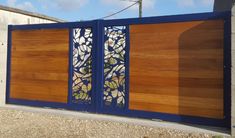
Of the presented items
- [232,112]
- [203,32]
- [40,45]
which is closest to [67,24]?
[40,45]

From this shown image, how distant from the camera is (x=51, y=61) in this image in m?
8.58

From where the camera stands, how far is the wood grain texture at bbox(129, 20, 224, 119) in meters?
6.70

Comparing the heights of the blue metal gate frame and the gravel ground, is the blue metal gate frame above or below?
above

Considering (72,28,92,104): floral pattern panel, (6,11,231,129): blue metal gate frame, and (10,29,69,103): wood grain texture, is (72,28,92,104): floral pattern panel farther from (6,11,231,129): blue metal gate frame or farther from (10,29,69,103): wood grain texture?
(10,29,69,103): wood grain texture

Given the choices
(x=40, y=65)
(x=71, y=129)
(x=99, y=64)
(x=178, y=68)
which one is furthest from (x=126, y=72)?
(x=40, y=65)

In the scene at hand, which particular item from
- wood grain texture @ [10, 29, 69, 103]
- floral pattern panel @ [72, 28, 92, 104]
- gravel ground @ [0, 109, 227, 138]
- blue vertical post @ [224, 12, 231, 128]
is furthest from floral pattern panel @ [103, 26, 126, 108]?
blue vertical post @ [224, 12, 231, 128]

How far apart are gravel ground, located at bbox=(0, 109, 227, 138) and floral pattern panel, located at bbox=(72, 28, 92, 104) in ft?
2.18

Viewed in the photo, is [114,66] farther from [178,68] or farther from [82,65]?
[178,68]

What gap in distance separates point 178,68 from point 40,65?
350cm

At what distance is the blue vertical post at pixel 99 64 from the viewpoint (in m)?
7.86

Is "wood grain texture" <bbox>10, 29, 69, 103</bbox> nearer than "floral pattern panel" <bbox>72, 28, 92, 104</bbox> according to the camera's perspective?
No

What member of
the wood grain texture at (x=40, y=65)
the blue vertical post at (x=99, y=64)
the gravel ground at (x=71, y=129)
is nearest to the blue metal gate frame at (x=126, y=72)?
the blue vertical post at (x=99, y=64)

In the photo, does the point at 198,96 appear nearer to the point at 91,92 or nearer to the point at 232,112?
the point at 232,112

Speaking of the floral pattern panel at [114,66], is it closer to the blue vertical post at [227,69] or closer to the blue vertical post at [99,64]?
the blue vertical post at [99,64]
